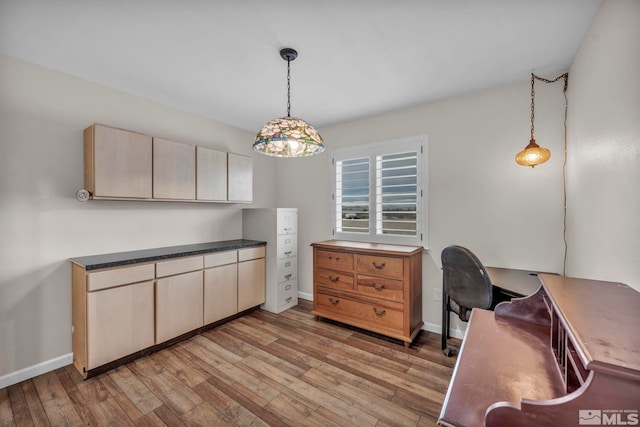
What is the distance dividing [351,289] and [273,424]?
152 centimetres

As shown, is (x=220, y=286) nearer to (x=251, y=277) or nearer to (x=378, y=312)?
(x=251, y=277)

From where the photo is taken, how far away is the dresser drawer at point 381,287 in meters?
2.65

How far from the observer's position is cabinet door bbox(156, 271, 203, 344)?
8.38 feet

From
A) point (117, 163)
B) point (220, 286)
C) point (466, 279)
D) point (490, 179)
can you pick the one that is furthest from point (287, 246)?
point (490, 179)

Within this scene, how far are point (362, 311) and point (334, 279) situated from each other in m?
0.47

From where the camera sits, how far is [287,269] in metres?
3.69

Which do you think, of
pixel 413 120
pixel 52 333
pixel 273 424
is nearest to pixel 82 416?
pixel 52 333

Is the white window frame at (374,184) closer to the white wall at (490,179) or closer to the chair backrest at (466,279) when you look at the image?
the white wall at (490,179)

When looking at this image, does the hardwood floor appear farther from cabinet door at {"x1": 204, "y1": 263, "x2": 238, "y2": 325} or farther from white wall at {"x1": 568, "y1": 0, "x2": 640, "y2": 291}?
white wall at {"x1": 568, "y1": 0, "x2": 640, "y2": 291}

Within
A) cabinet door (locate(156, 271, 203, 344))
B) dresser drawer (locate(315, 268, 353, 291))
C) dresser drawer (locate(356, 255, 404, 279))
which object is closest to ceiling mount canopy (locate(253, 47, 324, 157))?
dresser drawer (locate(356, 255, 404, 279))

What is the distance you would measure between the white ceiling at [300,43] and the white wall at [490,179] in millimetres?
239

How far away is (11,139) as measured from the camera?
6.91 feet

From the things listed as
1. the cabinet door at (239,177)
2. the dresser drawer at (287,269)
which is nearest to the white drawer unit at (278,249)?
the dresser drawer at (287,269)

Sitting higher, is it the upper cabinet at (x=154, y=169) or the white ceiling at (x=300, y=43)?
the white ceiling at (x=300, y=43)
